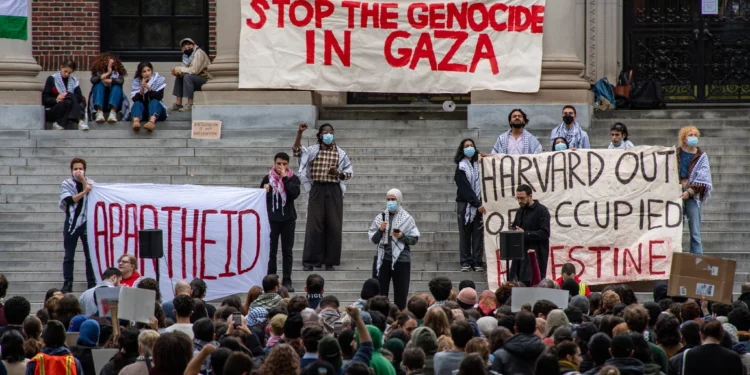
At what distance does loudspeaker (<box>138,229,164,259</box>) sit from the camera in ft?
46.2

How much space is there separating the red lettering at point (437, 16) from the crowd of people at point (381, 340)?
9.60m

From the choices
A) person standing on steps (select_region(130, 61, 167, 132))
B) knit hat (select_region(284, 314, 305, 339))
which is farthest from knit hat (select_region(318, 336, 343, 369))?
person standing on steps (select_region(130, 61, 167, 132))

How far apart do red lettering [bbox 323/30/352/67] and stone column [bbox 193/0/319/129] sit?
608 mm

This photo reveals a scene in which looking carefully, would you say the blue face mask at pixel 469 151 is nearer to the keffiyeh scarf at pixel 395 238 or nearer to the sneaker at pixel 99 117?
the keffiyeh scarf at pixel 395 238

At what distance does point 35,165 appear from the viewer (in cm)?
1933

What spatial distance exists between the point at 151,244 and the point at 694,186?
638cm

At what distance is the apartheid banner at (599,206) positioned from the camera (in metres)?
16.5

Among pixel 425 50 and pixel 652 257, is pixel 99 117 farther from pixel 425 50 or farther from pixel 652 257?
pixel 652 257

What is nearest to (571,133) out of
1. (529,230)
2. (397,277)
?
(529,230)

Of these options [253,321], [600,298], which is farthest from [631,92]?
[253,321]

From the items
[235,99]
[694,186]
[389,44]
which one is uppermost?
[389,44]

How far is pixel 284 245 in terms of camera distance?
16.1 m

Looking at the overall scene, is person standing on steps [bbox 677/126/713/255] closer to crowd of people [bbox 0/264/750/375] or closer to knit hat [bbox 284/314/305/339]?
crowd of people [bbox 0/264/750/375]

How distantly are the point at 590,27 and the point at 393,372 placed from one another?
1677 centimetres
